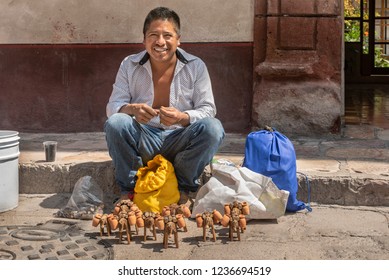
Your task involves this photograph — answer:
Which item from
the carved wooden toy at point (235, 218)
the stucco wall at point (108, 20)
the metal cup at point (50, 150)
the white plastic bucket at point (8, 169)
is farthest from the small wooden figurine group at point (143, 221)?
the stucco wall at point (108, 20)

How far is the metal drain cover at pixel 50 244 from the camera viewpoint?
12.3 ft

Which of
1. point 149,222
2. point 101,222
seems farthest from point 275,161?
point 101,222

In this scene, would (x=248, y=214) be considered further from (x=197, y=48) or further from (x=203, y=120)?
(x=197, y=48)

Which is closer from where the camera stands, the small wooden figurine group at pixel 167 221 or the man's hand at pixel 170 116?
the small wooden figurine group at pixel 167 221

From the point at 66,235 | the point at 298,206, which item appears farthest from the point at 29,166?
the point at 298,206

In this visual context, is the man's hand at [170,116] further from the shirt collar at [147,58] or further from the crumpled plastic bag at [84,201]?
the crumpled plastic bag at [84,201]

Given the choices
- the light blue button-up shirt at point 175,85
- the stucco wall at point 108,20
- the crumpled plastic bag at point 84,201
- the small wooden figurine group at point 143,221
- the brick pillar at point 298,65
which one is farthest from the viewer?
the stucco wall at point 108,20

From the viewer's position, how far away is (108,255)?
3771 mm

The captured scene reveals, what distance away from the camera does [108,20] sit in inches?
261

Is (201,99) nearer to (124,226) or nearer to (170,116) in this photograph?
(170,116)

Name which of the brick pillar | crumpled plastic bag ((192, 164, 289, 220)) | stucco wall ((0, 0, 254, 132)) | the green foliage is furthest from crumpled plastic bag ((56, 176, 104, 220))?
the green foliage

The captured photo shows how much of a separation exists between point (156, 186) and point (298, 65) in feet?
7.98

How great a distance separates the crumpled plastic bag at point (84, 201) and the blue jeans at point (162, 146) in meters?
0.19

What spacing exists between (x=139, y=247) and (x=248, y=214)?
2.40 feet
